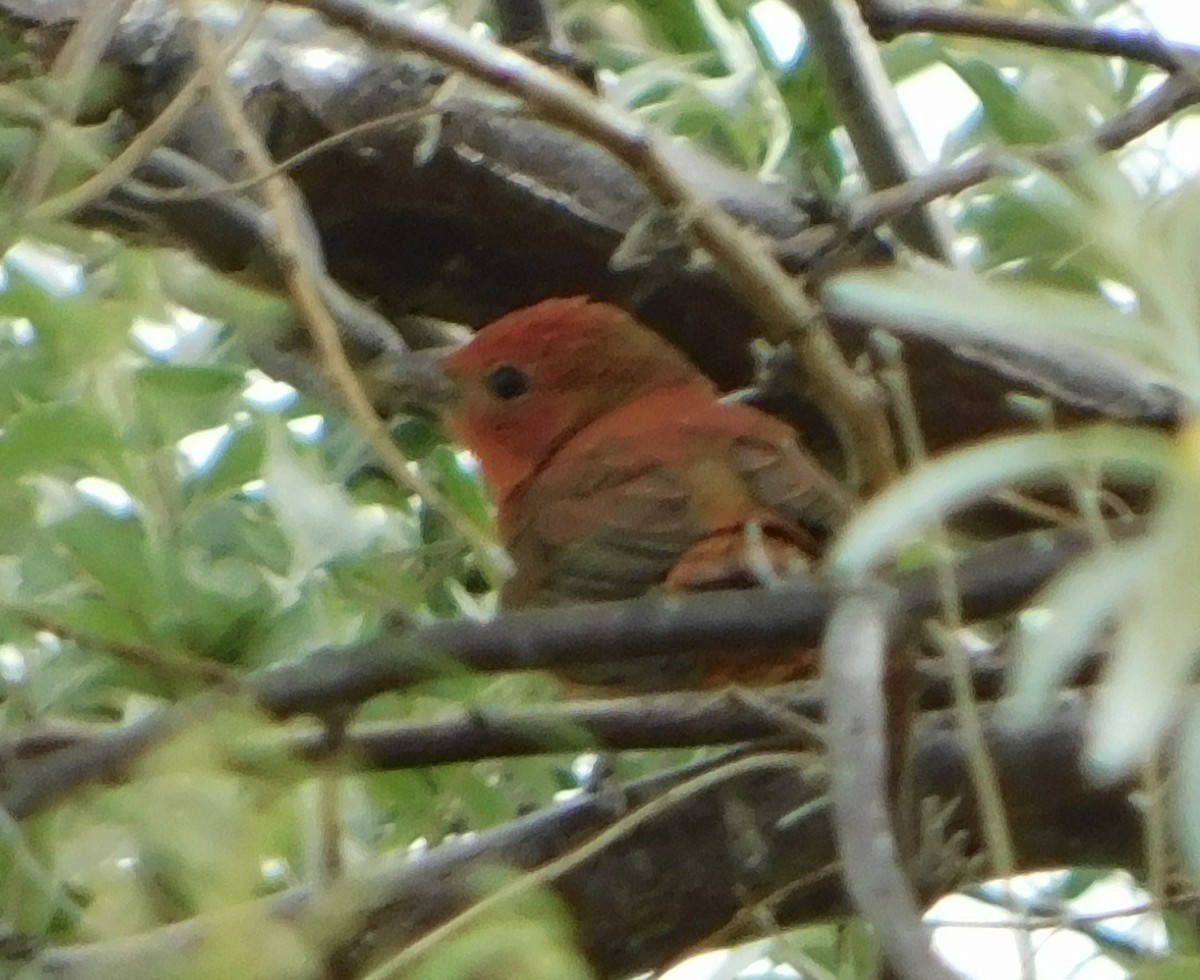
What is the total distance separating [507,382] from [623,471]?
26 cm

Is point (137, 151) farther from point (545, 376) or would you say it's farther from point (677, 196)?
point (545, 376)

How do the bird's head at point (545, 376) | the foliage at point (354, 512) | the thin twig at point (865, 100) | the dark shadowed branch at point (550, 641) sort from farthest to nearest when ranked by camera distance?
the bird's head at point (545, 376) < the thin twig at point (865, 100) < the dark shadowed branch at point (550, 641) < the foliage at point (354, 512)

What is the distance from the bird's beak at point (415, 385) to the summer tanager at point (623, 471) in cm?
4

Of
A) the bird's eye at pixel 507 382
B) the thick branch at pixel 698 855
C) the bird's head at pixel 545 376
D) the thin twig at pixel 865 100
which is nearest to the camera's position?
the thick branch at pixel 698 855

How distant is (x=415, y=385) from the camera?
1.49m

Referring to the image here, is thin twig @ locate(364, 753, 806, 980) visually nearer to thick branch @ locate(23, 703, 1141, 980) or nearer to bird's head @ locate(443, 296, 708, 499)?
thick branch @ locate(23, 703, 1141, 980)

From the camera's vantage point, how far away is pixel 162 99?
4.11 ft

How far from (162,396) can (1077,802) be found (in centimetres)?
58

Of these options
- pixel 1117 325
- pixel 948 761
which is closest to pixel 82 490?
pixel 948 761

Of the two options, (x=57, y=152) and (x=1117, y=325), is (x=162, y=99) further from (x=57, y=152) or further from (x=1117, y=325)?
(x=1117, y=325)

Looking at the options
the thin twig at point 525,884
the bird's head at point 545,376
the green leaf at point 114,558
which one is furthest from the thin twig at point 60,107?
the bird's head at point 545,376

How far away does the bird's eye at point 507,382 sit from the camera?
72.8 inches

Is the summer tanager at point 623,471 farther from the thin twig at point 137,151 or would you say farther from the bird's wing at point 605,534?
the thin twig at point 137,151

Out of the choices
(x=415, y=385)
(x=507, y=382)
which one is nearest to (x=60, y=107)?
(x=415, y=385)
